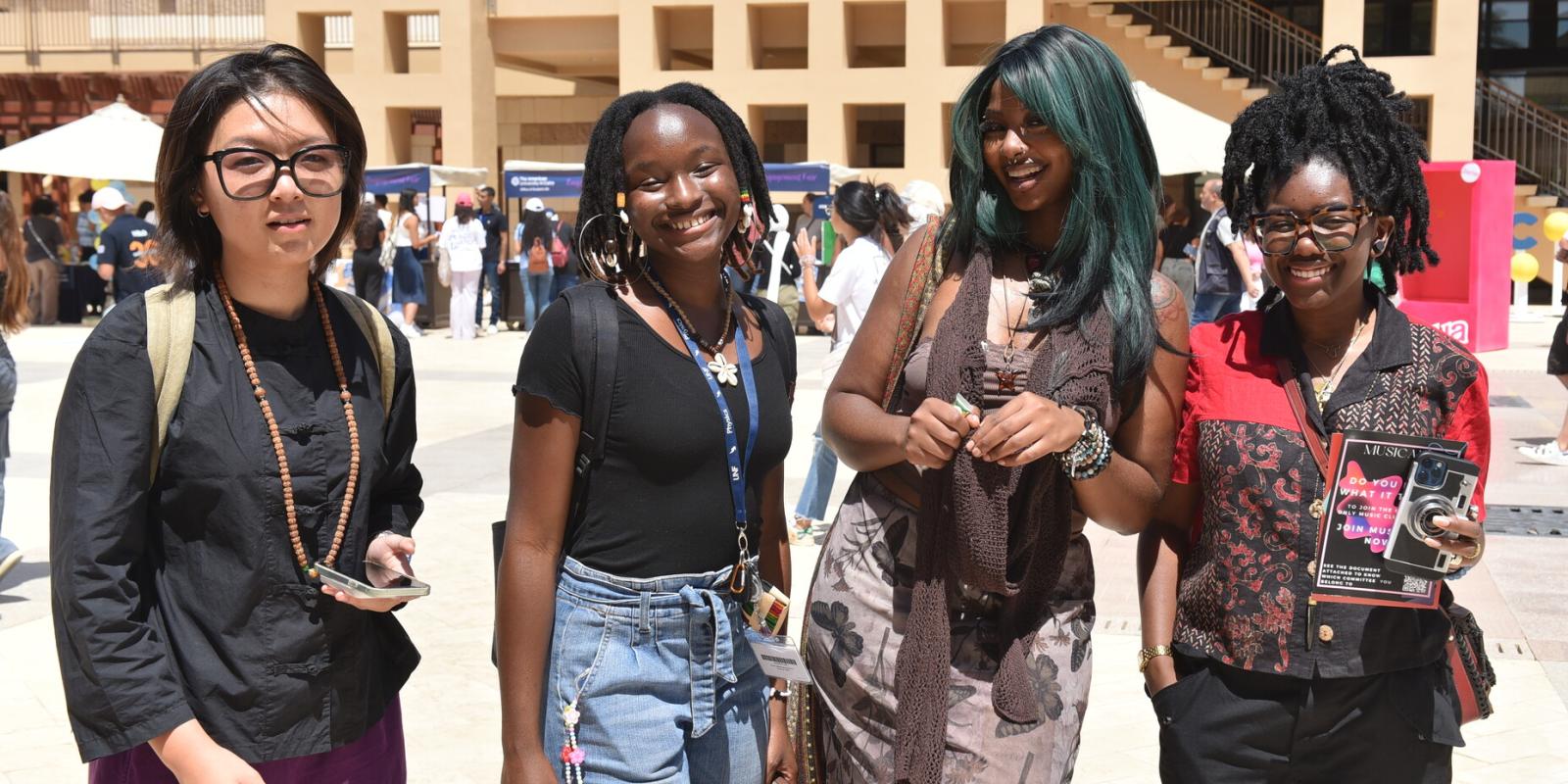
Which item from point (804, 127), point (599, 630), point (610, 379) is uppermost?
point (804, 127)

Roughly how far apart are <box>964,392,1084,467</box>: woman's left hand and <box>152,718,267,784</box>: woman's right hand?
1.23 metres

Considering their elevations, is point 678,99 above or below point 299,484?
above

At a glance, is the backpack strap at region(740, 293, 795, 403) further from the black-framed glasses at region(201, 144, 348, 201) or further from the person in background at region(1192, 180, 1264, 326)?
the person in background at region(1192, 180, 1264, 326)

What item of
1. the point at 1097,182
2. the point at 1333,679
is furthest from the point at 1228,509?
the point at 1097,182

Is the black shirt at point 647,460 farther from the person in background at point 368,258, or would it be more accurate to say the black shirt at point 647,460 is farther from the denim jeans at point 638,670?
the person in background at point 368,258

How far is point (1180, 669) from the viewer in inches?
116

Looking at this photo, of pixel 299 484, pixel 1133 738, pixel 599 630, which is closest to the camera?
pixel 299 484

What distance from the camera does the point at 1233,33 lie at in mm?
30469

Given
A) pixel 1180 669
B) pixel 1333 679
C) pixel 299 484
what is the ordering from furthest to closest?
pixel 1180 669
pixel 1333 679
pixel 299 484

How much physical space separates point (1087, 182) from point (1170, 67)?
28438 mm

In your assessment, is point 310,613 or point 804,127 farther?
point 804,127

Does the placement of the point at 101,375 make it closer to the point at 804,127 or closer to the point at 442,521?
the point at 442,521

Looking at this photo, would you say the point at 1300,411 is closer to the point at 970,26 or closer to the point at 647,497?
the point at 647,497

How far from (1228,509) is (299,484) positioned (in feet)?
5.46
